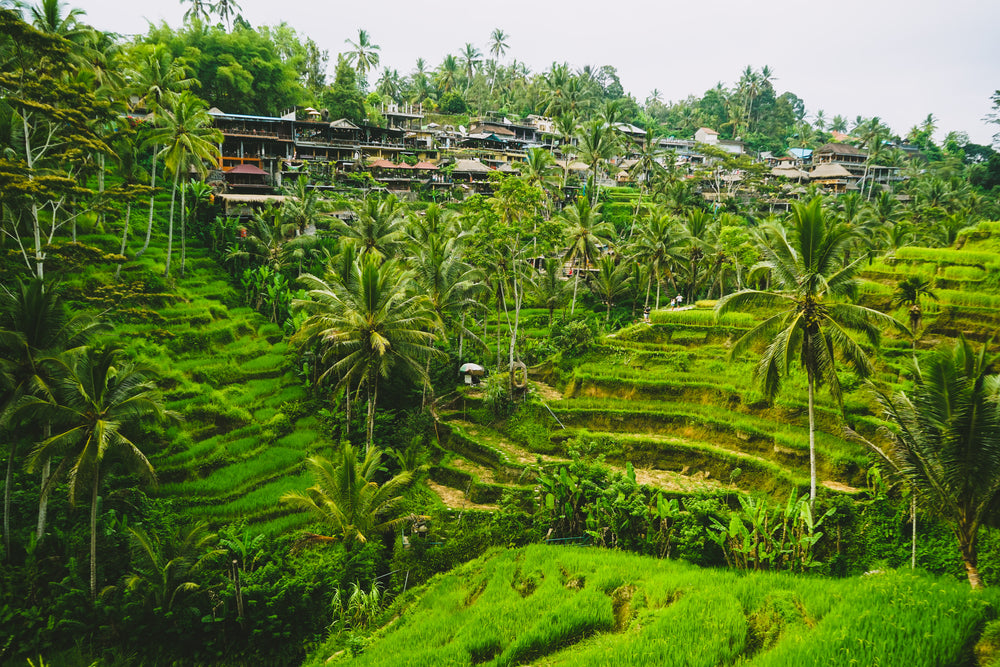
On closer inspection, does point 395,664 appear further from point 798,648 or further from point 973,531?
point 973,531

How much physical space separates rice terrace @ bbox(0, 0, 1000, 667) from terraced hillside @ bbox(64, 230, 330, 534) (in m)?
0.16

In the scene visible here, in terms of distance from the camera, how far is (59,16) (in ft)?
91.1

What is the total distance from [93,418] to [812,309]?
68.7 feet

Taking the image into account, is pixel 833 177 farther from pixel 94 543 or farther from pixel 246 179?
pixel 94 543

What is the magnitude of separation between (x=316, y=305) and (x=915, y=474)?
22302 mm

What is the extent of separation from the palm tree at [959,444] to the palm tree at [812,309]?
285 centimetres

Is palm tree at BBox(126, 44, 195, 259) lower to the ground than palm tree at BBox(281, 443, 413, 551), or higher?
higher

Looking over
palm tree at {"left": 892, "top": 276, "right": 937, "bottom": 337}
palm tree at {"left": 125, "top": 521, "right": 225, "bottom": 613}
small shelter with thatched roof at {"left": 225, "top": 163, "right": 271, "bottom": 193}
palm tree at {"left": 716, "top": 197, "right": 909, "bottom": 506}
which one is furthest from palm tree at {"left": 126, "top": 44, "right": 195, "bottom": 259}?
palm tree at {"left": 892, "top": 276, "right": 937, "bottom": 337}

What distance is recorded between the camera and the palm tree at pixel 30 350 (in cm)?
1508

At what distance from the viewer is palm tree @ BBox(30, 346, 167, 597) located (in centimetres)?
1488

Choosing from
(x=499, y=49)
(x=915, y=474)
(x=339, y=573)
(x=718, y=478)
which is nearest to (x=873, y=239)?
(x=718, y=478)

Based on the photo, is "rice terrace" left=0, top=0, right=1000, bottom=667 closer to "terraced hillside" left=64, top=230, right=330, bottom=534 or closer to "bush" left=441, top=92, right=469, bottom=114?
"terraced hillside" left=64, top=230, right=330, bottom=534

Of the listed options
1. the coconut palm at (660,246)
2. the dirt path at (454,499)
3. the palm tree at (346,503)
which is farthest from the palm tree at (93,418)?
the coconut palm at (660,246)

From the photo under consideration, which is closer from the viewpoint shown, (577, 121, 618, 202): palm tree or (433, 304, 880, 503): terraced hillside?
(433, 304, 880, 503): terraced hillside
